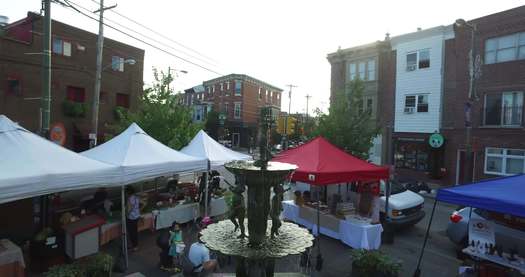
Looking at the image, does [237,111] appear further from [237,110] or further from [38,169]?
[38,169]

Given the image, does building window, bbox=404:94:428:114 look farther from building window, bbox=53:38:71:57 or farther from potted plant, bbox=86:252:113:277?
building window, bbox=53:38:71:57

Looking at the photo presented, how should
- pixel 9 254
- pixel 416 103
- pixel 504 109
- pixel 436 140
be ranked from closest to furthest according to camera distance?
1. pixel 9 254
2. pixel 504 109
3. pixel 436 140
4. pixel 416 103

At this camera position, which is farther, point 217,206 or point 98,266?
point 217,206

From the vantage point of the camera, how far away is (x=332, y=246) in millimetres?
9273

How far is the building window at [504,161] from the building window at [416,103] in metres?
4.86

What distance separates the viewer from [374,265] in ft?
21.4

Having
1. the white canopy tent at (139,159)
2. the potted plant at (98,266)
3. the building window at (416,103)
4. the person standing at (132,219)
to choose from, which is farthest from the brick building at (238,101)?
the potted plant at (98,266)

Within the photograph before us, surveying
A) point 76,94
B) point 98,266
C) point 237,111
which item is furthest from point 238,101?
point 98,266

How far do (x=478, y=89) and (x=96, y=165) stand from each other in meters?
21.6

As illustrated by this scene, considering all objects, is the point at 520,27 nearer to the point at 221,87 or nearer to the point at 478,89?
the point at 478,89

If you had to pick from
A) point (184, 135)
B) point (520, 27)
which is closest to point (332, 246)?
point (184, 135)

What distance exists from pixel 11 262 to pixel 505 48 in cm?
2403

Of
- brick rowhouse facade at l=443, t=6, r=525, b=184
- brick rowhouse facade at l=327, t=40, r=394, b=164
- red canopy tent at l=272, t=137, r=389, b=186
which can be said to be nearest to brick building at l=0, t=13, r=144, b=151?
red canopy tent at l=272, t=137, r=389, b=186

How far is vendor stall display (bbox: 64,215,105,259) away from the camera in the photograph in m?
7.36
